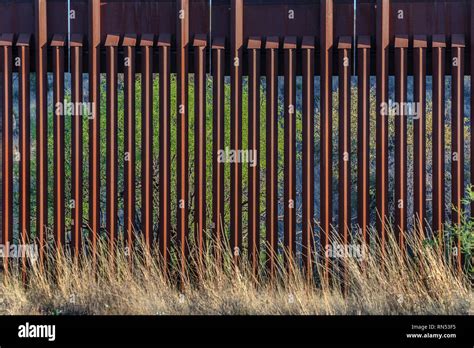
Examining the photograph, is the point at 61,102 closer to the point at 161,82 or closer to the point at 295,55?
the point at 161,82

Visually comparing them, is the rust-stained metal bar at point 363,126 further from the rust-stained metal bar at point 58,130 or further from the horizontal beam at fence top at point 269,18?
the rust-stained metal bar at point 58,130

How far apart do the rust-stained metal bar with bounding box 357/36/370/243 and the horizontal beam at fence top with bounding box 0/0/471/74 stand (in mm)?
257

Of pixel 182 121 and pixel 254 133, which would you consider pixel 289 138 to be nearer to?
pixel 254 133

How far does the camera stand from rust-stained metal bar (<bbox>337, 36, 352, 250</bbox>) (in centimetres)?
898

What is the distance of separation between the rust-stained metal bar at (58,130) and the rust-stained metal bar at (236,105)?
1935 millimetres

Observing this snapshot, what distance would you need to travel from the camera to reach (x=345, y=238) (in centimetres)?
891

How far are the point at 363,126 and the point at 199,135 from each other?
1.84m

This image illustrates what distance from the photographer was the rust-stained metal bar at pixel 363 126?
8.98 m

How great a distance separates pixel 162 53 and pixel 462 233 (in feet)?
12.7

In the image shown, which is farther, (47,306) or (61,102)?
(61,102)

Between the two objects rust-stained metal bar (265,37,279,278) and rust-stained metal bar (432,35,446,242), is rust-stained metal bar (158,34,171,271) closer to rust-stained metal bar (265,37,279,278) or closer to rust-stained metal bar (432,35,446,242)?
rust-stained metal bar (265,37,279,278)

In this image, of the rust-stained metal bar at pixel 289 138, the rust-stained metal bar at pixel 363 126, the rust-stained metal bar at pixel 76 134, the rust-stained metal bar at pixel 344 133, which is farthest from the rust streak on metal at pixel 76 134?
the rust-stained metal bar at pixel 363 126

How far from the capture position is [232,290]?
8.30 metres
